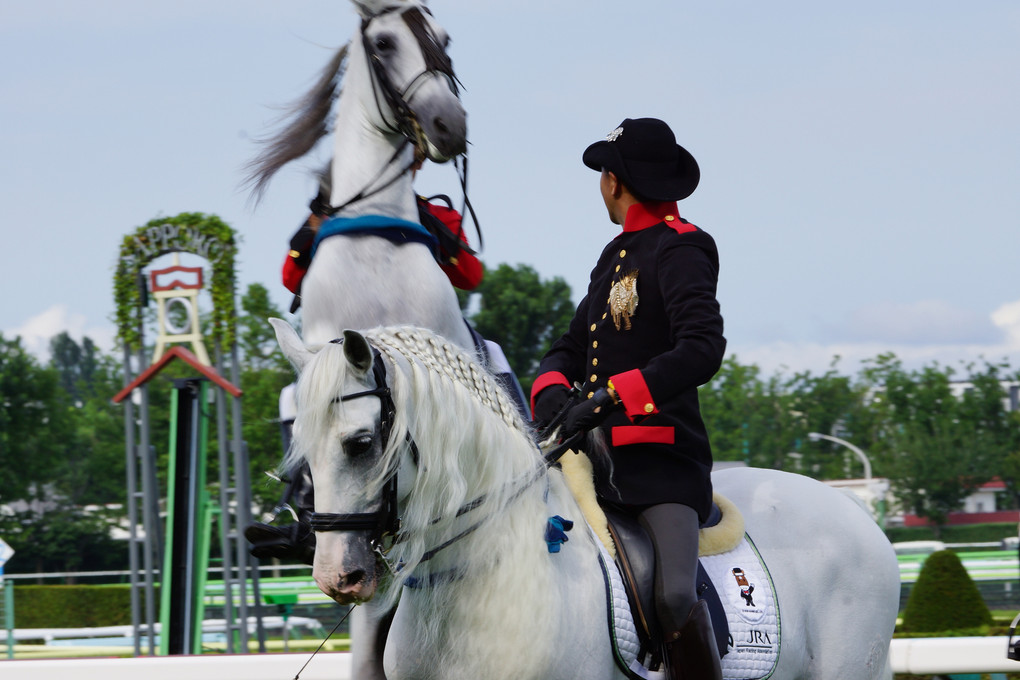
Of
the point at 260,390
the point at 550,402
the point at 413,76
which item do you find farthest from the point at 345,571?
the point at 260,390

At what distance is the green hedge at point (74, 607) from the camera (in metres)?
22.9

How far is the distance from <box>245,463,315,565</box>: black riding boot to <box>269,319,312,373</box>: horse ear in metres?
0.57

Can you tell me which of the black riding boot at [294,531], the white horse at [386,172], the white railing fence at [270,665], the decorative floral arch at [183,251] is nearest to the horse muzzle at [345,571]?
the black riding boot at [294,531]

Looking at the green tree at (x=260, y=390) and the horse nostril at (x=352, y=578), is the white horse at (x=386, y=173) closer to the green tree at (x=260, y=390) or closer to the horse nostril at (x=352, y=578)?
the horse nostril at (x=352, y=578)

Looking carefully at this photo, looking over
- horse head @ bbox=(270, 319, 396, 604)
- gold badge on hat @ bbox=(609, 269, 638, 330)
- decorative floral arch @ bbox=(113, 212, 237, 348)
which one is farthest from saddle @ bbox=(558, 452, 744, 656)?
decorative floral arch @ bbox=(113, 212, 237, 348)

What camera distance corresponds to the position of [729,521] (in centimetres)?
381

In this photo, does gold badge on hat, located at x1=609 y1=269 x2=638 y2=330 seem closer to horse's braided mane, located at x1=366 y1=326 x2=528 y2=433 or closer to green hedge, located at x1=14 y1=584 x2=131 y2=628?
horse's braided mane, located at x1=366 y1=326 x2=528 y2=433

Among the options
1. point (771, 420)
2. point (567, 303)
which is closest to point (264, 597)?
point (771, 420)

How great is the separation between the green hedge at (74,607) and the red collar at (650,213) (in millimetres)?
20917

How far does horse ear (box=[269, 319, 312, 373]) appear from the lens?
304 centimetres

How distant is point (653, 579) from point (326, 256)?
1665 millimetres

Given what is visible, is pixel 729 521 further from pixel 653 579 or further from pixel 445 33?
pixel 445 33

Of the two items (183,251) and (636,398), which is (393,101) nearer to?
(636,398)

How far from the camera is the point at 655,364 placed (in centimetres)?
336
